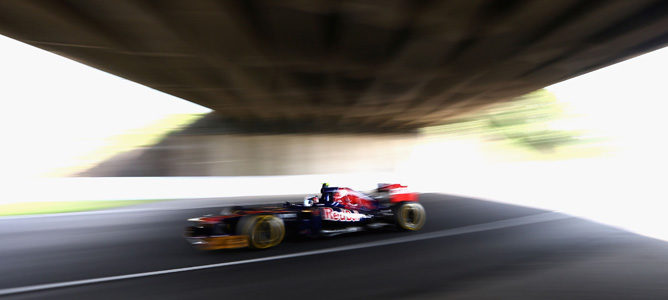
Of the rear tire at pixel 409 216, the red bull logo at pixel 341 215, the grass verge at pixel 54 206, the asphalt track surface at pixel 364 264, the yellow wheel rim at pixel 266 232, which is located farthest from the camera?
the grass verge at pixel 54 206

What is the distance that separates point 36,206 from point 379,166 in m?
15.8

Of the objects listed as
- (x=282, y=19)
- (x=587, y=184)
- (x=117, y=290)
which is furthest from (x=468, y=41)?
(x=587, y=184)

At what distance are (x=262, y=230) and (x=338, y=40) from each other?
4379 millimetres

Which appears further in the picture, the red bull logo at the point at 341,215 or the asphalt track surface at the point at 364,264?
the red bull logo at the point at 341,215

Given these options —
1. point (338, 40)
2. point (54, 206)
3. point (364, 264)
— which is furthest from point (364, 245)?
point (54, 206)

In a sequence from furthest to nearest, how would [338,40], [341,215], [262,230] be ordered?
[338,40] → [341,215] → [262,230]

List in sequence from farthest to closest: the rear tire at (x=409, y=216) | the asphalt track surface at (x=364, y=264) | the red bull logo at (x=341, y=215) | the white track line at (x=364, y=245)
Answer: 1. the rear tire at (x=409, y=216)
2. the red bull logo at (x=341, y=215)
3. the white track line at (x=364, y=245)
4. the asphalt track surface at (x=364, y=264)

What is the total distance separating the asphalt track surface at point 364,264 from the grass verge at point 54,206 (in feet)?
8.54

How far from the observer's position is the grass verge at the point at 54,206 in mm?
9859

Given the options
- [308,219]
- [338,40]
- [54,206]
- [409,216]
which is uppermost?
[338,40]

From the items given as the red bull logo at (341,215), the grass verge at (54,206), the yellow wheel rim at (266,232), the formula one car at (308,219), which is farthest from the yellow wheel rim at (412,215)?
the grass verge at (54,206)

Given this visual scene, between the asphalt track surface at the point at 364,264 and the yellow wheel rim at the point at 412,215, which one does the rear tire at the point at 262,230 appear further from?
the yellow wheel rim at the point at 412,215

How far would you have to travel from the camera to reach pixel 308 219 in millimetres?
5895

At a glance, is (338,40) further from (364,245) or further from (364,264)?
(364,264)
